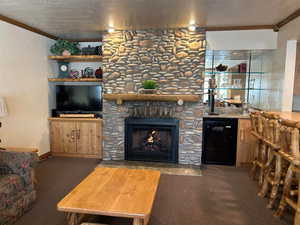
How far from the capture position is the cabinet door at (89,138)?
4.36 meters

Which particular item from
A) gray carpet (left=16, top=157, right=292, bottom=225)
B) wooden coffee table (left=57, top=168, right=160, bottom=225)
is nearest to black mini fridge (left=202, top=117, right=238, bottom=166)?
gray carpet (left=16, top=157, right=292, bottom=225)

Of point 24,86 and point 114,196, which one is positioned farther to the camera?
point 24,86

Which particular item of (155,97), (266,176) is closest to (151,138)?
(155,97)

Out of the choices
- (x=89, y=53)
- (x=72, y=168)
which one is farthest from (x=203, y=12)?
(x=72, y=168)

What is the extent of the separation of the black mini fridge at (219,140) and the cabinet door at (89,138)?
7.04 feet

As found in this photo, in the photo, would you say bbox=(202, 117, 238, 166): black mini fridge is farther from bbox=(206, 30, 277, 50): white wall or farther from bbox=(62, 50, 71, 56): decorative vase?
bbox=(62, 50, 71, 56): decorative vase

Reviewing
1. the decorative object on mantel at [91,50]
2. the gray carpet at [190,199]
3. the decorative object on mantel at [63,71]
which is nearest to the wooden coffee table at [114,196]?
the gray carpet at [190,199]

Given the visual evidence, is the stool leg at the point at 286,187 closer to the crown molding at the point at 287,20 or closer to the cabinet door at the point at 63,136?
the crown molding at the point at 287,20

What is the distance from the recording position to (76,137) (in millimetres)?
4410

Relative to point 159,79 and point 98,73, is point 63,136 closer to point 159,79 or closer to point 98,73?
point 98,73

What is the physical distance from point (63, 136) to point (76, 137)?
0.95ft

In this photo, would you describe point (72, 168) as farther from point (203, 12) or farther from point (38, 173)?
point (203, 12)

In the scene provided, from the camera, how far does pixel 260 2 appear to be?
2.75 m

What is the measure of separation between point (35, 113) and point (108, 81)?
5.08ft
